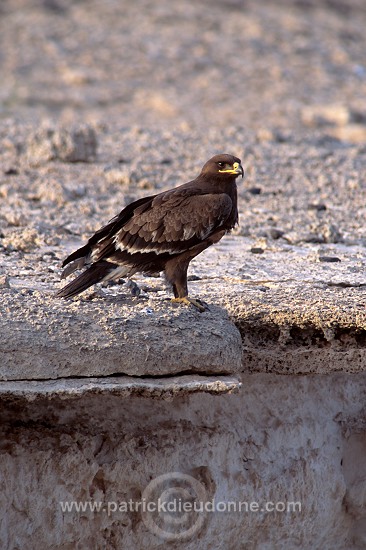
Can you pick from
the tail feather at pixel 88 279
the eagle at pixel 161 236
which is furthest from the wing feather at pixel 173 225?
the tail feather at pixel 88 279

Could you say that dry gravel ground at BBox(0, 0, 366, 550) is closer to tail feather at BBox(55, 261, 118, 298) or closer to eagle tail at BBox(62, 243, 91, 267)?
tail feather at BBox(55, 261, 118, 298)

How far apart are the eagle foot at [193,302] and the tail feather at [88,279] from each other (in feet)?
1.25

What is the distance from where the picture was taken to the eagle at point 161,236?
561 centimetres

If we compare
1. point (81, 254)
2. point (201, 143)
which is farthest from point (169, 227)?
point (201, 143)

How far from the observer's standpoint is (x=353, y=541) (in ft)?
20.3

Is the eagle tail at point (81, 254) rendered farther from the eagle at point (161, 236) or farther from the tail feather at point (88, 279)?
the tail feather at point (88, 279)

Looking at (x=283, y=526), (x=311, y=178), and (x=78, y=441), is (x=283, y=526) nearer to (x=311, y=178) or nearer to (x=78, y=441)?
(x=78, y=441)

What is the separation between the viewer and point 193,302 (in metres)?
5.39

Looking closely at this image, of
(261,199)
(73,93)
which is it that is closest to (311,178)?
(261,199)

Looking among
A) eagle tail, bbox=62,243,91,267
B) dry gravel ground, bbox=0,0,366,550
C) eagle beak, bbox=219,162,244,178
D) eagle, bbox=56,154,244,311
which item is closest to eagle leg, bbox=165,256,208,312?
eagle, bbox=56,154,244,311

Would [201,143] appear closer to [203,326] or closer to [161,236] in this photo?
[161,236]

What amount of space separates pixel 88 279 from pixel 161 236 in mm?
507

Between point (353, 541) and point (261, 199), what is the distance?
3382 millimetres

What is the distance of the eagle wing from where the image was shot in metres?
5.66
